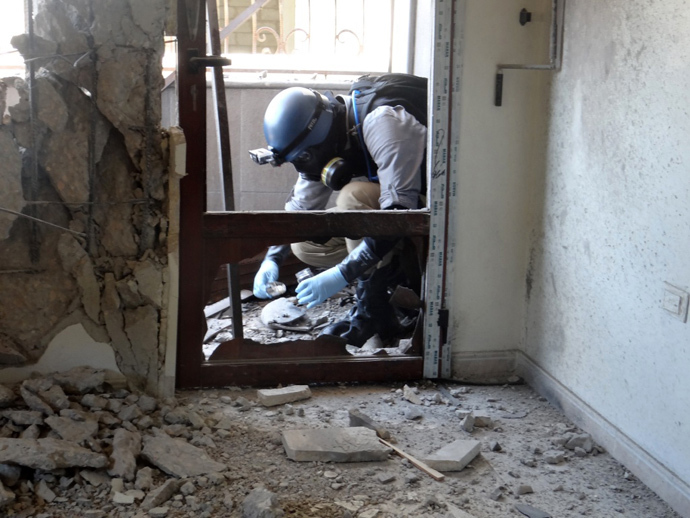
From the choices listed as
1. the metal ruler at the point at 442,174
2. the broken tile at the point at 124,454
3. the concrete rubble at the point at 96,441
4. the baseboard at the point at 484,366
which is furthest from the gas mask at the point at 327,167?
the broken tile at the point at 124,454

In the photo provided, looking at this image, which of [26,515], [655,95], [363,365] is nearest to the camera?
[26,515]

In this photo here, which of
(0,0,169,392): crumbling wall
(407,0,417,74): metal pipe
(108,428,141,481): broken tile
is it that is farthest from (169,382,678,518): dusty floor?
(407,0,417,74): metal pipe

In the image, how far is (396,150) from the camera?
11.6ft

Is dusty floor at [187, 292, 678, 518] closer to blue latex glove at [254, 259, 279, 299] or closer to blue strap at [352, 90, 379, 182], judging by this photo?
blue latex glove at [254, 259, 279, 299]

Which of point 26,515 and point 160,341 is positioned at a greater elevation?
point 160,341

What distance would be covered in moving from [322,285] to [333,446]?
113 centimetres

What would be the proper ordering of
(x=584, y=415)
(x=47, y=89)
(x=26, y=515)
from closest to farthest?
(x=26, y=515) → (x=47, y=89) → (x=584, y=415)

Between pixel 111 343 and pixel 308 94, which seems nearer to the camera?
pixel 111 343

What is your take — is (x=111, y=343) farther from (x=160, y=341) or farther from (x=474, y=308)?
(x=474, y=308)

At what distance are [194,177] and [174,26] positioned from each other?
0.57 m

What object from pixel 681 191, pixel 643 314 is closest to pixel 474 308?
pixel 643 314

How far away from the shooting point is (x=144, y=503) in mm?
2258

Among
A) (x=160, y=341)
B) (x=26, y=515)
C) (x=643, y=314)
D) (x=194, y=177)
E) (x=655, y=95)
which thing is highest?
(x=655, y=95)

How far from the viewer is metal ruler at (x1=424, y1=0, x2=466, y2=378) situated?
10.1 ft
